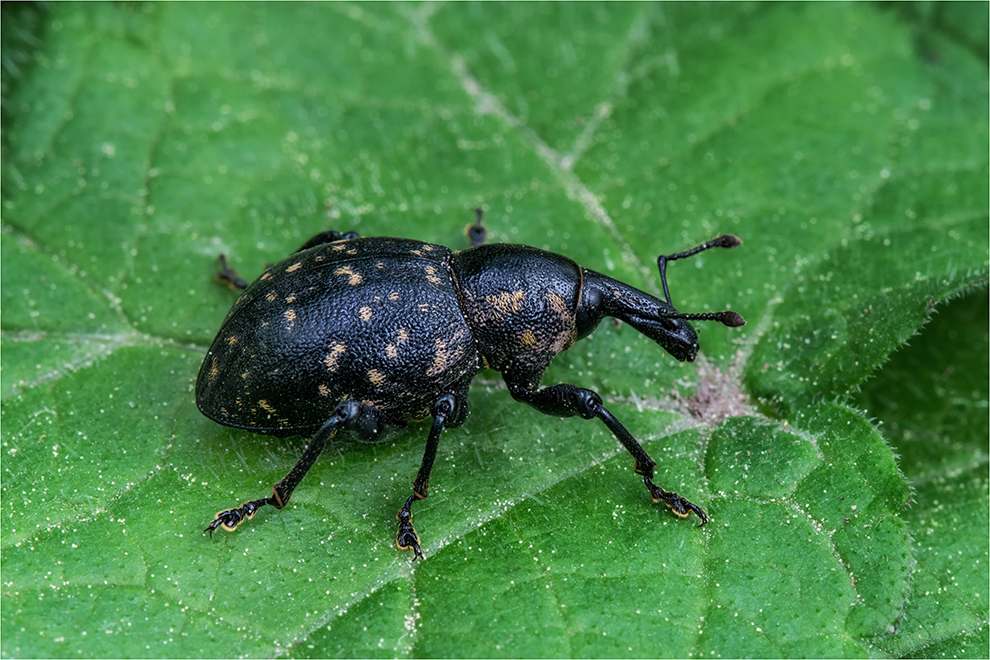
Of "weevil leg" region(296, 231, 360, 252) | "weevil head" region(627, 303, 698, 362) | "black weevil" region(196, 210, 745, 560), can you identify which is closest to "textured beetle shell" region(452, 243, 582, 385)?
"black weevil" region(196, 210, 745, 560)

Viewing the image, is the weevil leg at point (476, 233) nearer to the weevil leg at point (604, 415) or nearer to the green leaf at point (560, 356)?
the green leaf at point (560, 356)

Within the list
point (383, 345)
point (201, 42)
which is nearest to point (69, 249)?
point (201, 42)

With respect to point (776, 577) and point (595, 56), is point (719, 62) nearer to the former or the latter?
point (595, 56)

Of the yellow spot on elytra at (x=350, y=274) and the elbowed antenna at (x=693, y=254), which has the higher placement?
the elbowed antenna at (x=693, y=254)

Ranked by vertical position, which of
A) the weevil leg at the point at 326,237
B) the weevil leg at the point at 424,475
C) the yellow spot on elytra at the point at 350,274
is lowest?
the weevil leg at the point at 424,475

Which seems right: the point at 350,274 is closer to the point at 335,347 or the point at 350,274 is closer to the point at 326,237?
the point at 335,347

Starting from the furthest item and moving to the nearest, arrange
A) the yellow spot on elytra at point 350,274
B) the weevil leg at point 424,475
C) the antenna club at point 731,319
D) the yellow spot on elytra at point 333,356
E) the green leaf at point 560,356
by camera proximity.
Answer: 1. the yellow spot on elytra at point 350,274
2. the antenna club at point 731,319
3. the yellow spot on elytra at point 333,356
4. the weevil leg at point 424,475
5. the green leaf at point 560,356

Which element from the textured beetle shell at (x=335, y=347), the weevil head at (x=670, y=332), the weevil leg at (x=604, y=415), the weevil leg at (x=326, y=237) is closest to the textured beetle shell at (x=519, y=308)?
the textured beetle shell at (x=335, y=347)
